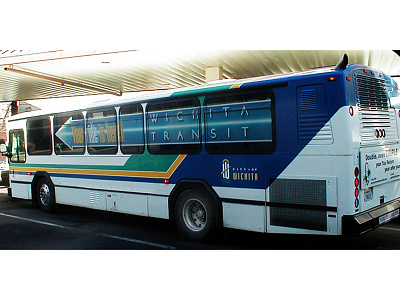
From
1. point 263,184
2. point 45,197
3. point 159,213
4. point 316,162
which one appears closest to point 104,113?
point 159,213

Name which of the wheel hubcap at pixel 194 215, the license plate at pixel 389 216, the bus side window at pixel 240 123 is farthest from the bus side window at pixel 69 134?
the license plate at pixel 389 216

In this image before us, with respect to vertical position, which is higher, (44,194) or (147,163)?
(147,163)

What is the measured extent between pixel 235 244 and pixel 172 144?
2.19m

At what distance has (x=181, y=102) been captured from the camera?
7.07 metres

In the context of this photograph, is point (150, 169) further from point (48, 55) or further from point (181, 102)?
point (48, 55)

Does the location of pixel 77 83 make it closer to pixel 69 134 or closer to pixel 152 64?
pixel 152 64

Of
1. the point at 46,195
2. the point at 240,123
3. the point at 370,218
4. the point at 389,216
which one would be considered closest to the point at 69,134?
the point at 46,195

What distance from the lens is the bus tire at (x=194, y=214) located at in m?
6.68

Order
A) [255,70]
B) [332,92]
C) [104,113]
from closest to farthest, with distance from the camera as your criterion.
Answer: [332,92]
[104,113]
[255,70]

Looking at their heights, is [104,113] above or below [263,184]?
above

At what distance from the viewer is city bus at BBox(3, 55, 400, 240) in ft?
17.6

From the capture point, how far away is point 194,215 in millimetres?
7016

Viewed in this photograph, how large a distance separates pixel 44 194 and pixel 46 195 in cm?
13

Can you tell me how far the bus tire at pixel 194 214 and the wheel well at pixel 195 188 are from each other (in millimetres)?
67
